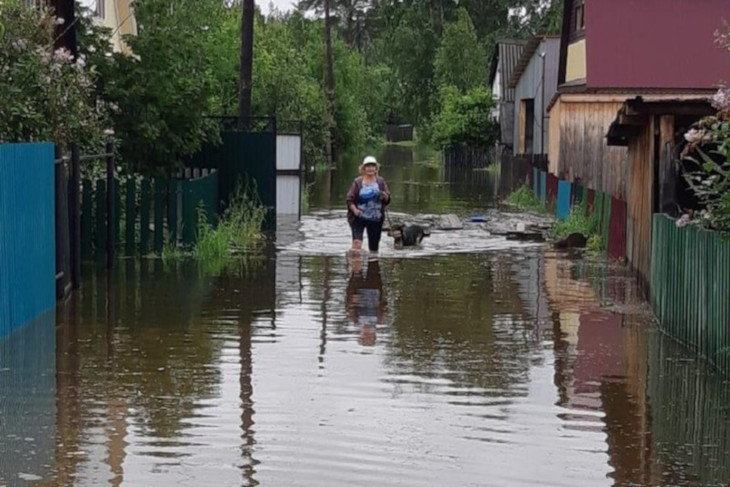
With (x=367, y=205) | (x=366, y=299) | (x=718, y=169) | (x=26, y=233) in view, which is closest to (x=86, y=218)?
(x=366, y=299)

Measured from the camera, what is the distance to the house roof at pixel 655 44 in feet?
102

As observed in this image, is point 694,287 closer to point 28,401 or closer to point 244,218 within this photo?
point 28,401

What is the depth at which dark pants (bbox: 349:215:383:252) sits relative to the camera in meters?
21.6

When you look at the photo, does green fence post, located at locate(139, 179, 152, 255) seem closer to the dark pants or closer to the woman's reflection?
the woman's reflection

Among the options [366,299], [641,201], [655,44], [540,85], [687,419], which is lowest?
[687,419]

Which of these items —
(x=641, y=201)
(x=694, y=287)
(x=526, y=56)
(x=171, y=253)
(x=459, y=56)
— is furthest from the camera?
(x=459, y=56)

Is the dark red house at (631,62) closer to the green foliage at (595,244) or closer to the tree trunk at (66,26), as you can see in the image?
the green foliage at (595,244)

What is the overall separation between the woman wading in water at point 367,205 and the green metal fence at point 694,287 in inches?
285

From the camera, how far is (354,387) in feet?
35.4

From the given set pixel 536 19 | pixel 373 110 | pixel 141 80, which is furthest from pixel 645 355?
pixel 373 110

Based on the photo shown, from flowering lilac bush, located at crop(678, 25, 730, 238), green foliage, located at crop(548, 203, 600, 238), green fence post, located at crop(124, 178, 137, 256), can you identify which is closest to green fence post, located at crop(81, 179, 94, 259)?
green fence post, located at crop(124, 178, 137, 256)

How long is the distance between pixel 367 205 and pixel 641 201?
4959 mm

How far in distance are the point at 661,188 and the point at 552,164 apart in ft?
66.0

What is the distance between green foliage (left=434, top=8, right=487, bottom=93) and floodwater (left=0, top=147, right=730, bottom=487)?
2443 inches
